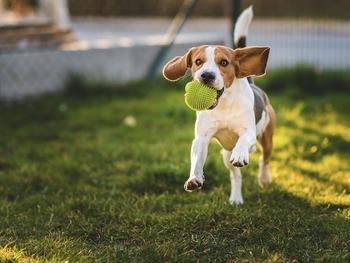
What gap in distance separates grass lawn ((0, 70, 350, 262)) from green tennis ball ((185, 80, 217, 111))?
0.88 meters

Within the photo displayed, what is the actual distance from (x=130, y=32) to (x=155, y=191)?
728 cm

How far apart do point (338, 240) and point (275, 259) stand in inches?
21.1

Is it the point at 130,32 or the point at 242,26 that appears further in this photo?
the point at 130,32

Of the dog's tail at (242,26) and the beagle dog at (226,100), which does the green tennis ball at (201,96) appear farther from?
the dog's tail at (242,26)

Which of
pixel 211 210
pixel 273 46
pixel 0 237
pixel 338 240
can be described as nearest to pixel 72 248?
pixel 0 237

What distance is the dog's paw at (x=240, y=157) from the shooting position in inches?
111

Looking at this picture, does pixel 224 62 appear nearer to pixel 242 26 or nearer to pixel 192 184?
pixel 192 184

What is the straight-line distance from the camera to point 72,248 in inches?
121

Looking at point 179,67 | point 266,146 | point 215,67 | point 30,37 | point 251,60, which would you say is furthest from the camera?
point 30,37

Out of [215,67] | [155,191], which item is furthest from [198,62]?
[155,191]

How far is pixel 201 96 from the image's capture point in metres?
2.88

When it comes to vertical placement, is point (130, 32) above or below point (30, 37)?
below

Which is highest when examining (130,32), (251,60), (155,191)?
(251,60)

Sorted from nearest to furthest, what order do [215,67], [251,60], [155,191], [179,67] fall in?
[215,67], [251,60], [179,67], [155,191]
